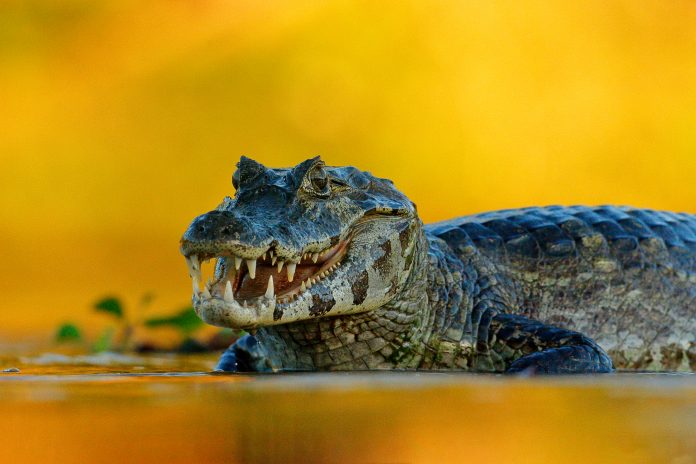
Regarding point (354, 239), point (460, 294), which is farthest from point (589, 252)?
point (354, 239)

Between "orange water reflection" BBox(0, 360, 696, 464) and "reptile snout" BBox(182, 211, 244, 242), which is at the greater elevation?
"reptile snout" BBox(182, 211, 244, 242)

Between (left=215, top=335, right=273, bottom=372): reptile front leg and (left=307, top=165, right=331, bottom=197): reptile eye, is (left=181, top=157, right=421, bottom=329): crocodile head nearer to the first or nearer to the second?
(left=307, top=165, right=331, bottom=197): reptile eye

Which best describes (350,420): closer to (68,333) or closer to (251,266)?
(251,266)

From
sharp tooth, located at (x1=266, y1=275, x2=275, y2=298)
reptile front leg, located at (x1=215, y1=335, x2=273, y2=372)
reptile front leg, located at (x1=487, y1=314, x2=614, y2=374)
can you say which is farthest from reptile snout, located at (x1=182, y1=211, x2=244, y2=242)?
reptile front leg, located at (x1=215, y1=335, x2=273, y2=372)

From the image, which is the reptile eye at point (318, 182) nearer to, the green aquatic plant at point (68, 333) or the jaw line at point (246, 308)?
the jaw line at point (246, 308)

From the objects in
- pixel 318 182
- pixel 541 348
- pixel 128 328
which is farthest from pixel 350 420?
pixel 128 328

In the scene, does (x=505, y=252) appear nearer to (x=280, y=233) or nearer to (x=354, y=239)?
(x=354, y=239)

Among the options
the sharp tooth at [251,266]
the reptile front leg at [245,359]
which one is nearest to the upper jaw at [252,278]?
the sharp tooth at [251,266]
